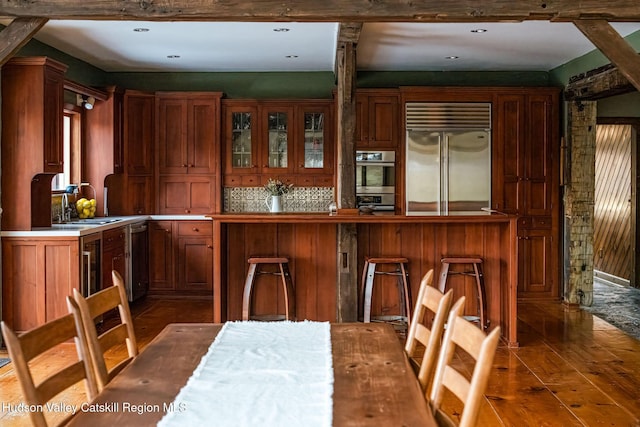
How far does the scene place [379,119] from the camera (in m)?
7.18

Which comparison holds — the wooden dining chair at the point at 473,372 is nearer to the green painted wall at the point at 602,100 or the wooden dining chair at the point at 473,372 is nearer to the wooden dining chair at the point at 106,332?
the wooden dining chair at the point at 106,332

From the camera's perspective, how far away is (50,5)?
3.74m

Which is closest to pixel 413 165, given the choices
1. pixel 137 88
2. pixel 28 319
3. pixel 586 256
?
pixel 586 256

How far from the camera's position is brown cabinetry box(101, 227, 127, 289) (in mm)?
5802

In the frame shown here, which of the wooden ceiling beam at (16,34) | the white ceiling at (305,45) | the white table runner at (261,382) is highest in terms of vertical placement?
the white ceiling at (305,45)

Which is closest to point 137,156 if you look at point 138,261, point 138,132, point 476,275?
point 138,132

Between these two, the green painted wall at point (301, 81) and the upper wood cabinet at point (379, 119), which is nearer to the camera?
the upper wood cabinet at point (379, 119)

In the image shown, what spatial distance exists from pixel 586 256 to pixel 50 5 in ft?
19.4

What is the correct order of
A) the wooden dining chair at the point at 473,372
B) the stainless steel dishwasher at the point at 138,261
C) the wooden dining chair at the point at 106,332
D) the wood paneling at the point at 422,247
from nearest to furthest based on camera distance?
1. the wooden dining chair at the point at 473,372
2. the wooden dining chair at the point at 106,332
3. the wood paneling at the point at 422,247
4. the stainless steel dishwasher at the point at 138,261

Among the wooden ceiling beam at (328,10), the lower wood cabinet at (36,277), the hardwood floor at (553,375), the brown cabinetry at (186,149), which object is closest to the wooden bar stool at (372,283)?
the hardwood floor at (553,375)

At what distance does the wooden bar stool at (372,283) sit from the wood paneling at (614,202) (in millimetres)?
4537

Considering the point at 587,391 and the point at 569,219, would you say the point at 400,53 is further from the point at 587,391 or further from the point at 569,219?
the point at 587,391

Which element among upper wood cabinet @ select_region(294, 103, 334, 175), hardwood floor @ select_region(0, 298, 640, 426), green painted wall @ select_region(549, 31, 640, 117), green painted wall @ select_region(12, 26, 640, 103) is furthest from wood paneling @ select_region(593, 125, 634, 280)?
upper wood cabinet @ select_region(294, 103, 334, 175)

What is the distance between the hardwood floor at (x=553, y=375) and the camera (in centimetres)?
356
